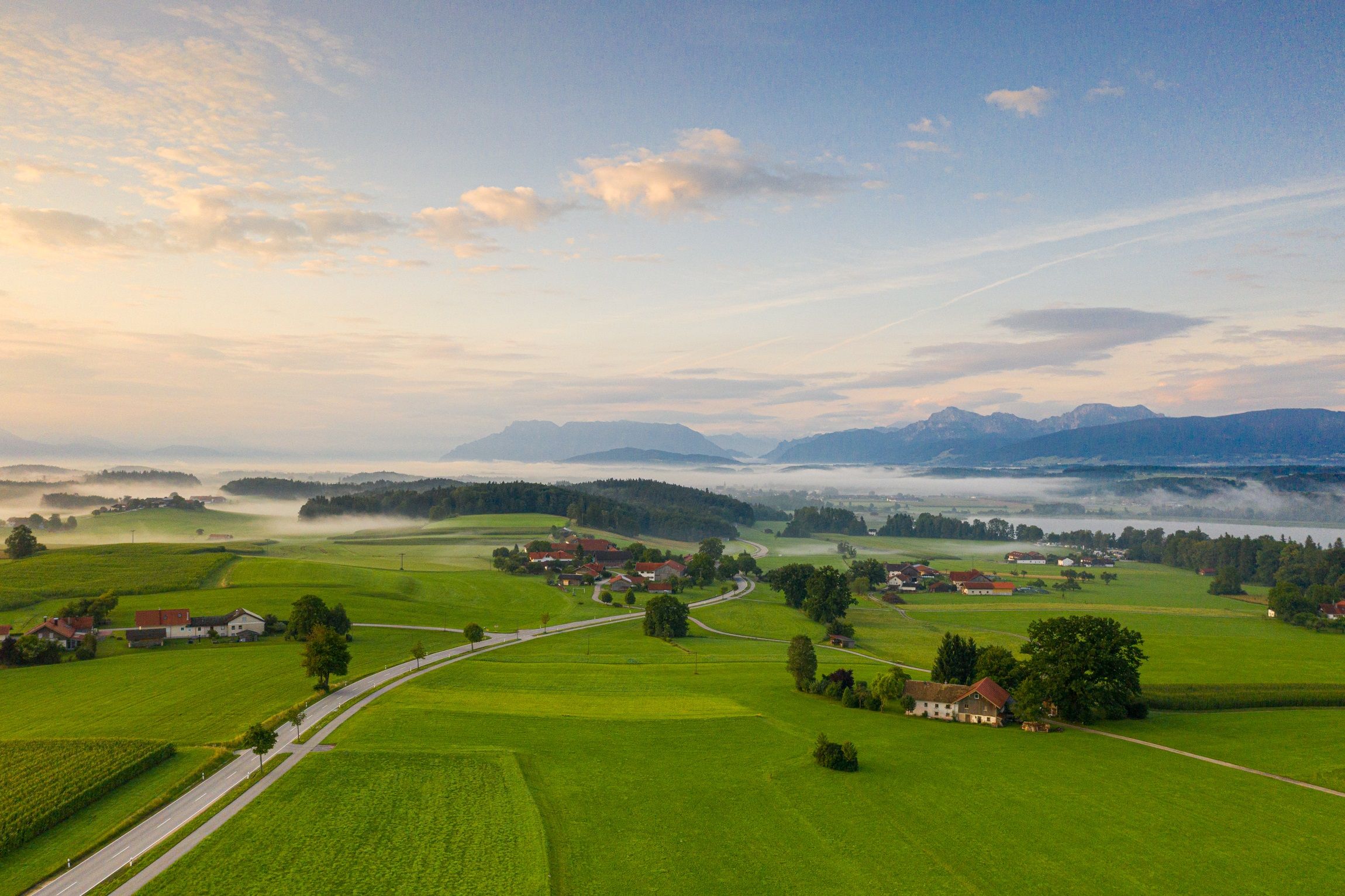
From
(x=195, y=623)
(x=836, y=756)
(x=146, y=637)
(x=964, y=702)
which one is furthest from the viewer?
(x=195, y=623)

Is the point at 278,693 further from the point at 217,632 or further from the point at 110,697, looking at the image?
the point at 217,632

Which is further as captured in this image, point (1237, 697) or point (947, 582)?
point (947, 582)

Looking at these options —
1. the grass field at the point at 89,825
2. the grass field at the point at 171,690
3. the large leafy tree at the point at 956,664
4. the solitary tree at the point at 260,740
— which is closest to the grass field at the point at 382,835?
the solitary tree at the point at 260,740

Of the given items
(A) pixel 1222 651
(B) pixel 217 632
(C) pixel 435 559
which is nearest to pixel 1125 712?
(A) pixel 1222 651

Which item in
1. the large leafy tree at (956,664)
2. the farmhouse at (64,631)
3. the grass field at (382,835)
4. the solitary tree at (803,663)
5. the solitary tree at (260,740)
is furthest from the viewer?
the farmhouse at (64,631)

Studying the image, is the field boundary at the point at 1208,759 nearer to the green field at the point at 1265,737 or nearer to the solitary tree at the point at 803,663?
the green field at the point at 1265,737

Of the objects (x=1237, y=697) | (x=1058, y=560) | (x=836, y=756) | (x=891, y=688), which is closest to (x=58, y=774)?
(x=836, y=756)

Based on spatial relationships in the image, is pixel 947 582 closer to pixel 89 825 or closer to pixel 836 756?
pixel 836 756
